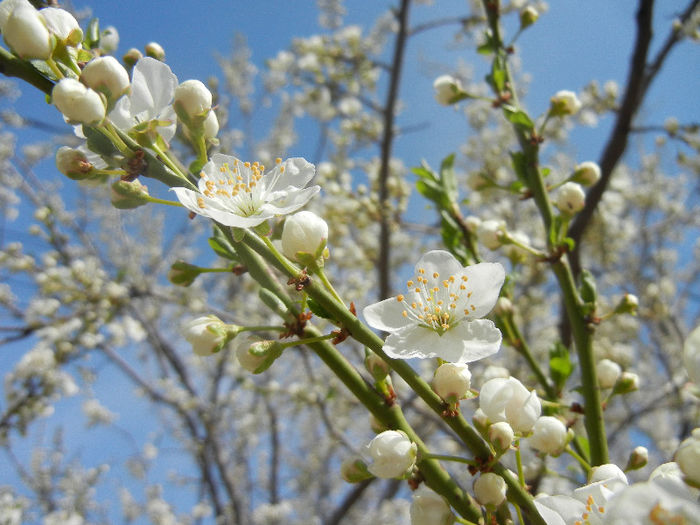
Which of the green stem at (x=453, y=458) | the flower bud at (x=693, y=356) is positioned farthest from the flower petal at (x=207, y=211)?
the flower bud at (x=693, y=356)

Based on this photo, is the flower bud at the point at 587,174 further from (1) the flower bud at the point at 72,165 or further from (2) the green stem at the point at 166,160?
(1) the flower bud at the point at 72,165

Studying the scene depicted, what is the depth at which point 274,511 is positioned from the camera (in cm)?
585

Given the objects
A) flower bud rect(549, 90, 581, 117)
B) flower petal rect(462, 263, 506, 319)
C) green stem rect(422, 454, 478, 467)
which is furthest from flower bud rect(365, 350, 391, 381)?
flower bud rect(549, 90, 581, 117)

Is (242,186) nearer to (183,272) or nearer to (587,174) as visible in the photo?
(183,272)

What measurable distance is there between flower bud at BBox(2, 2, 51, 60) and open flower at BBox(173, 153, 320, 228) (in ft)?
1.03

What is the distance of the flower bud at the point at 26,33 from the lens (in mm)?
809

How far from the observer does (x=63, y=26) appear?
921mm

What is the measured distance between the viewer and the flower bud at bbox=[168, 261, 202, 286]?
3.58 feet

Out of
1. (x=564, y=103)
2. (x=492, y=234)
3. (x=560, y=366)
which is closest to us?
(x=560, y=366)

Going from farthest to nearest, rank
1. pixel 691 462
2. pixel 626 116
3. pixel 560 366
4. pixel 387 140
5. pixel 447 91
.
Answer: pixel 387 140
pixel 626 116
pixel 447 91
pixel 560 366
pixel 691 462

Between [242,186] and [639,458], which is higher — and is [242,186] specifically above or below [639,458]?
above

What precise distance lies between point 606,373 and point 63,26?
146cm

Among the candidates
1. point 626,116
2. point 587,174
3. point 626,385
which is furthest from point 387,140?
point 626,385

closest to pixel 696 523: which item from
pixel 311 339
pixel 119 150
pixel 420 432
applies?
pixel 311 339
